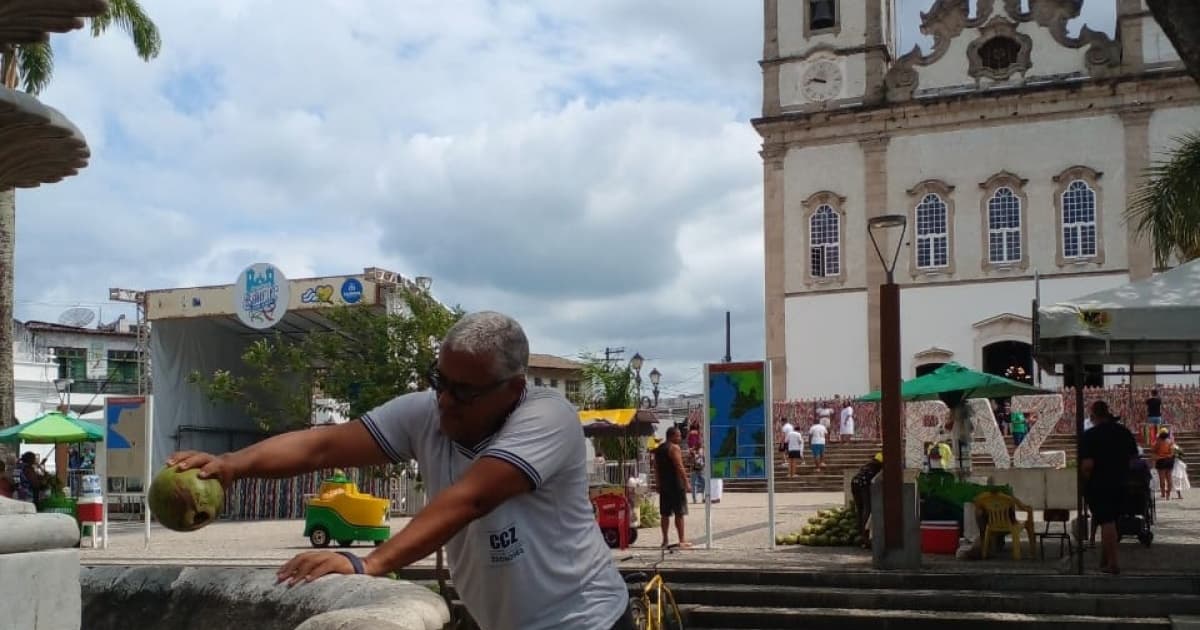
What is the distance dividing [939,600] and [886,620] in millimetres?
812

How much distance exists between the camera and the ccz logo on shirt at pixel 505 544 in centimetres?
289

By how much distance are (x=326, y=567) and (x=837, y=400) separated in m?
35.5

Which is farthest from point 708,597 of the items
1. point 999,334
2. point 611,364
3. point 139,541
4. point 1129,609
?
point 999,334

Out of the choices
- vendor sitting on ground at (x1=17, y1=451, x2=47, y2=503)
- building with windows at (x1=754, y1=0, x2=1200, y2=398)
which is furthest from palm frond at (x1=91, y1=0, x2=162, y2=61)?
building with windows at (x1=754, y1=0, x2=1200, y2=398)

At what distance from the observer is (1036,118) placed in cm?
3897

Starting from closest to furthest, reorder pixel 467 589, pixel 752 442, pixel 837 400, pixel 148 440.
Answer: pixel 467 589
pixel 752 442
pixel 148 440
pixel 837 400

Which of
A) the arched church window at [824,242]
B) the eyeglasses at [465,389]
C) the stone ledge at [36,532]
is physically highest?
the arched church window at [824,242]

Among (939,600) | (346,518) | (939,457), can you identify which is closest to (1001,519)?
(939,600)

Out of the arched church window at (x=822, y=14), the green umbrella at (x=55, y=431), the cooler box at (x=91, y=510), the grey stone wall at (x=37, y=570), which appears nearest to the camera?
the grey stone wall at (x=37, y=570)

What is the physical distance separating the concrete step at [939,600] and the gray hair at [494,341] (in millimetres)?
9282

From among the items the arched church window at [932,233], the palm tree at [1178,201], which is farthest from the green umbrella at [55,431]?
the arched church window at [932,233]

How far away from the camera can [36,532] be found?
13.2 ft

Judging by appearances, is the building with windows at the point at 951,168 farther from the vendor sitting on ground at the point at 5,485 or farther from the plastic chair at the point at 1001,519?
the vendor sitting on ground at the point at 5,485

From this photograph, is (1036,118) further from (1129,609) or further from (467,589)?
(467,589)
